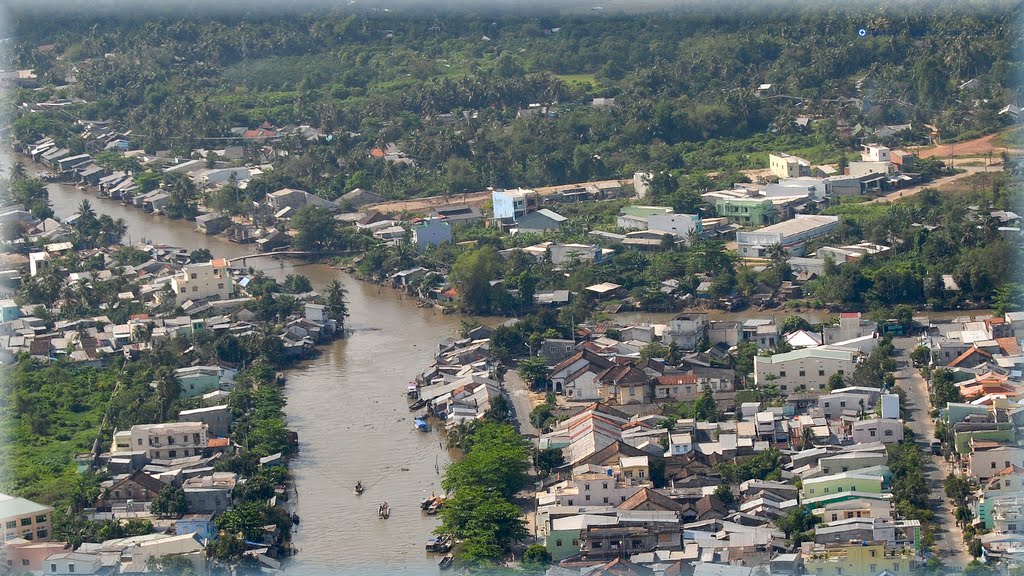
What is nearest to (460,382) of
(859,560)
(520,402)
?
(520,402)

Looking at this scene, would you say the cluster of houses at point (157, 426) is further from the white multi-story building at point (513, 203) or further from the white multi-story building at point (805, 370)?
the white multi-story building at point (805, 370)

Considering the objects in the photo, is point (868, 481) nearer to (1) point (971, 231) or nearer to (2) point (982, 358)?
(2) point (982, 358)

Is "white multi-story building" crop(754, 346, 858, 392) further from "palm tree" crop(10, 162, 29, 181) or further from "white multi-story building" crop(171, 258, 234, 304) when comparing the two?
"palm tree" crop(10, 162, 29, 181)

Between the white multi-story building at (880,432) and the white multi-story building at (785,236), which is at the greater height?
the white multi-story building at (785,236)

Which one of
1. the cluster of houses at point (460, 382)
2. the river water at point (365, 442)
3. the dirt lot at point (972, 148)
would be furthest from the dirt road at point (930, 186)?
the cluster of houses at point (460, 382)

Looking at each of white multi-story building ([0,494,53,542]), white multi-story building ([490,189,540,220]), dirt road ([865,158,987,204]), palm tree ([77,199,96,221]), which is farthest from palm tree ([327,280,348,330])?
dirt road ([865,158,987,204])
